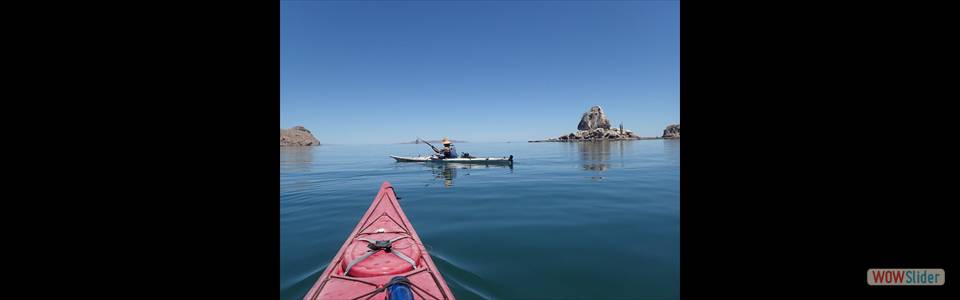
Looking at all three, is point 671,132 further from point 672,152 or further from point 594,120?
point 672,152

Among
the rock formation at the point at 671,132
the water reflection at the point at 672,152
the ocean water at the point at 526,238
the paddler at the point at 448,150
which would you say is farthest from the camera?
the rock formation at the point at 671,132

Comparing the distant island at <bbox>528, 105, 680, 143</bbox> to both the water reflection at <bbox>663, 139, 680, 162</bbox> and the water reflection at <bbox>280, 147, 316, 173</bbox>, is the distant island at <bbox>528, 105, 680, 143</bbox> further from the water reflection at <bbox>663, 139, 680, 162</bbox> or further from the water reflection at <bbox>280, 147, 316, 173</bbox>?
the water reflection at <bbox>280, 147, 316, 173</bbox>

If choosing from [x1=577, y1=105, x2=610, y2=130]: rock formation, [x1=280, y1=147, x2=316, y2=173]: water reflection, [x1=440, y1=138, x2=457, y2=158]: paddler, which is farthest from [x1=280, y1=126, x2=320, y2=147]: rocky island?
[x1=577, y1=105, x2=610, y2=130]: rock formation

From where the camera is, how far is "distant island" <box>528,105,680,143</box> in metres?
→ 140

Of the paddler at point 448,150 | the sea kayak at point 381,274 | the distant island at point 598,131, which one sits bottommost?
the sea kayak at point 381,274

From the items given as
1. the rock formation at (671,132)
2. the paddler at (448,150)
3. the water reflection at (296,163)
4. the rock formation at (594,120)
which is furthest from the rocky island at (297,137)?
the rock formation at (671,132)
